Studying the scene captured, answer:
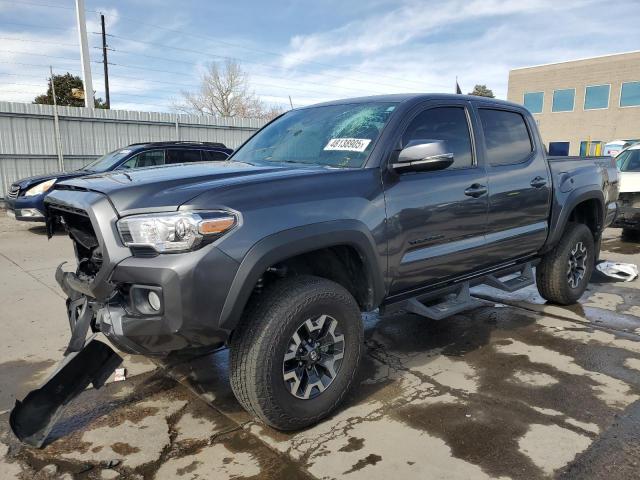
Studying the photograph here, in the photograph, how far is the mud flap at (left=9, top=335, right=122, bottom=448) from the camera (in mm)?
2799

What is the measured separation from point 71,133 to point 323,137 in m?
13.9

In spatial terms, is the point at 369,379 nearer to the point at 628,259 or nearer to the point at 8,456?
the point at 8,456

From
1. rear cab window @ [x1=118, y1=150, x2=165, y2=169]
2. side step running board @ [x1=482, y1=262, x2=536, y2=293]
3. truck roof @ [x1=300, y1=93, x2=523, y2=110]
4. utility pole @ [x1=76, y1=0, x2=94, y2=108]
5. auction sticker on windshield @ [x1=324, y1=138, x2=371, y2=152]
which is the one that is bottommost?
side step running board @ [x1=482, y1=262, x2=536, y2=293]

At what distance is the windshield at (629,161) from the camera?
9.70 metres

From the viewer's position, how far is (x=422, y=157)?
3115 millimetres

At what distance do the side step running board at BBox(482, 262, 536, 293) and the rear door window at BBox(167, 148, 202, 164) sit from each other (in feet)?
24.5

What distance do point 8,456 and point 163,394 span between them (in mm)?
942

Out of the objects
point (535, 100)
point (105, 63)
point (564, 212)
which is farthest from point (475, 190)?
point (535, 100)

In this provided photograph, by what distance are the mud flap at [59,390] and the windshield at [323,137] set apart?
1612mm

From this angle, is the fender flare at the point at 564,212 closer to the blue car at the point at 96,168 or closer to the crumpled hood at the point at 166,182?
the crumpled hood at the point at 166,182

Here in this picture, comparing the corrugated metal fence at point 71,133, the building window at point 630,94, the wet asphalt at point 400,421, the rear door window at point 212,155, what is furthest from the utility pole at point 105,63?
the building window at point 630,94

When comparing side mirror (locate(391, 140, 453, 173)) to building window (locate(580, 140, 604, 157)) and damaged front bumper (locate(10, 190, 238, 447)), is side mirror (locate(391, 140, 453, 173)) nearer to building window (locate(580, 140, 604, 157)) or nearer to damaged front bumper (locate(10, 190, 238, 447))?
damaged front bumper (locate(10, 190, 238, 447))

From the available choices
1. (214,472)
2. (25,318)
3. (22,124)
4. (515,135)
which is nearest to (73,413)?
(214,472)

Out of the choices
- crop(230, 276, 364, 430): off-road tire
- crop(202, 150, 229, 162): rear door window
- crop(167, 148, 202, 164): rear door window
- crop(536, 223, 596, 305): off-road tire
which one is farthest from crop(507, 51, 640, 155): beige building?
crop(230, 276, 364, 430): off-road tire
